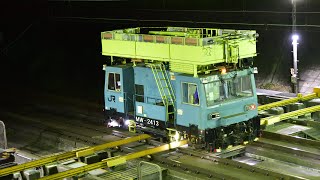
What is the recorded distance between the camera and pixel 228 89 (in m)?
18.3

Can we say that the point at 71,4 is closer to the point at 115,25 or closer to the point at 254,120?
the point at 115,25

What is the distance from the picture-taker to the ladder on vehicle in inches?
755

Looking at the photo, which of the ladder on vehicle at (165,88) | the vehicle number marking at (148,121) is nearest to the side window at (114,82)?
the vehicle number marking at (148,121)

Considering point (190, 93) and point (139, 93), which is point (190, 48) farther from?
point (139, 93)

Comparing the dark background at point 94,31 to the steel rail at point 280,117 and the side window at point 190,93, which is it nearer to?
the steel rail at point 280,117

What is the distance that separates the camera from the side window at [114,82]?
21000 millimetres

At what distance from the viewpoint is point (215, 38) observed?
17.8 m

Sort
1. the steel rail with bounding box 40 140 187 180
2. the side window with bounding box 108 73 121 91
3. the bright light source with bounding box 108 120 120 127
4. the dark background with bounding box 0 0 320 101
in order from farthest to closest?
the dark background with bounding box 0 0 320 101 → the bright light source with bounding box 108 120 120 127 → the side window with bounding box 108 73 121 91 → the steel rail with bounding box 40 140 187 180

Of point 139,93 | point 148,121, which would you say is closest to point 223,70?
point 148,121

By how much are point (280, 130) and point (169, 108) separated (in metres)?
5.51

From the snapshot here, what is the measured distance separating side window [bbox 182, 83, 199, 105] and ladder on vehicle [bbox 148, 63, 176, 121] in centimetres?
104

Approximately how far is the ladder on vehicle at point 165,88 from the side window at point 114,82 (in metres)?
2.00

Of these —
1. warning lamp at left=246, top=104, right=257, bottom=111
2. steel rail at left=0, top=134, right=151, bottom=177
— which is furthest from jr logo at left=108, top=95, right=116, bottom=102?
warning lamp at left=246, top=104, right=257, bottom=111

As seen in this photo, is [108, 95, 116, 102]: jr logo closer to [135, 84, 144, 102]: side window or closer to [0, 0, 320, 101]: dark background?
[135, 84, 144, 102]: side window
